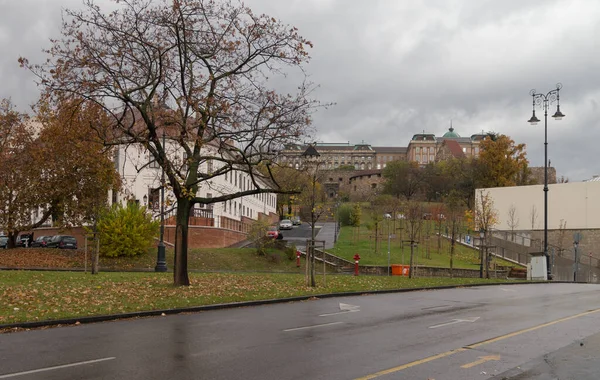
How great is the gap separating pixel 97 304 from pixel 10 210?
2684 centimetres

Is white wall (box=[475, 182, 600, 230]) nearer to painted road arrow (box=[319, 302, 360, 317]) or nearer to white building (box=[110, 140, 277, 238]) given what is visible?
white building (box=[110, 140, 277, 238])

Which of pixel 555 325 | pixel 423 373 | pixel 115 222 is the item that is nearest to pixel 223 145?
pixel 555 325

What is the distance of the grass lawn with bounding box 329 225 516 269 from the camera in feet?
152

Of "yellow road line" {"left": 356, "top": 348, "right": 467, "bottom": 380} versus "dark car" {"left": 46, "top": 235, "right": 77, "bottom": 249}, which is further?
"dark car" {"left": 46, "top": 235, "right": 77, "bottom": 249}

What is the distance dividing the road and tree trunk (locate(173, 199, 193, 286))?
4.48 m

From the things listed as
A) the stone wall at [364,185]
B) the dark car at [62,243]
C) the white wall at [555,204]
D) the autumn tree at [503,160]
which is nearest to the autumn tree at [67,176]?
the dark car at [62,243]

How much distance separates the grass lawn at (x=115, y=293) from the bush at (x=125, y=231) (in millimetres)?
14562

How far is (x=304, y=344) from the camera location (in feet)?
35.2

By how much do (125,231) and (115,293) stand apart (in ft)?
69.2

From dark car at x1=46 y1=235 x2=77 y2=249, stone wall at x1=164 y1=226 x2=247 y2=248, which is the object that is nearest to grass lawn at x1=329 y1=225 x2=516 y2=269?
stone wall at x1=164 y1=226 x2=247 y2=248

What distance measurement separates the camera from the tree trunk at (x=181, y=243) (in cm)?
2027

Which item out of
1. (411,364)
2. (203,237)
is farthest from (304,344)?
(203,237)

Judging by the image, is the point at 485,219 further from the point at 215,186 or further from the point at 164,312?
the point at 164,312

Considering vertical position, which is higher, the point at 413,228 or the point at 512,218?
the point at 512,218
